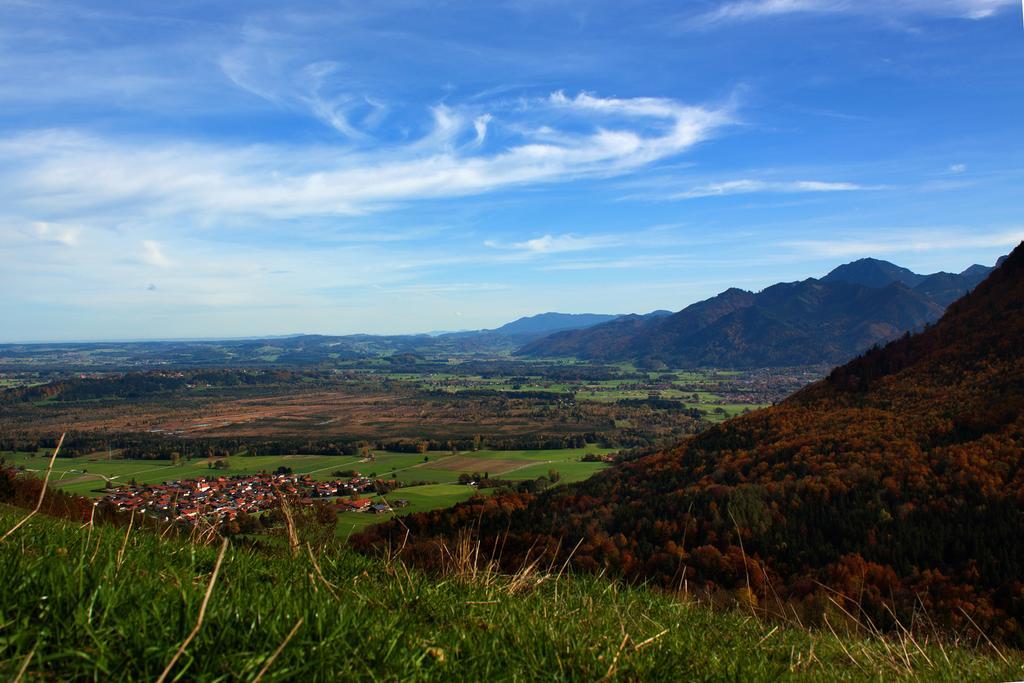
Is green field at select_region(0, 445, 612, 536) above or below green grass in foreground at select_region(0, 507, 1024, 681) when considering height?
below

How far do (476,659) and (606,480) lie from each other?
31674 millimetres

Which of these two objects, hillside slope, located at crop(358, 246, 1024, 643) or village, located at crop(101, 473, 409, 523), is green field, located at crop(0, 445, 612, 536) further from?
hillside slope, located at crop(358, 246, 1024, 643)

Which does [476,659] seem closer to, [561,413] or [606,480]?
[606,480]

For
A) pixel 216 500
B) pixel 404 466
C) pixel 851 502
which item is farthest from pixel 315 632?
pixel 404 466

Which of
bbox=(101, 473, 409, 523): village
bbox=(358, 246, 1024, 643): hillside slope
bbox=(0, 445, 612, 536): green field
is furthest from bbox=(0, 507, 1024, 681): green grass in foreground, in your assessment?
bbox=(0, 445, 612, 536): green field

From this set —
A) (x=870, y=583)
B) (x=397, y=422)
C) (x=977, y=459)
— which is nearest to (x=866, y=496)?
(x=977, y=459)

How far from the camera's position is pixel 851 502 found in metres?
21.9

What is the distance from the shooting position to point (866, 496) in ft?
73.1

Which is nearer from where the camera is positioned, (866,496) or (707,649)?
(707,649)

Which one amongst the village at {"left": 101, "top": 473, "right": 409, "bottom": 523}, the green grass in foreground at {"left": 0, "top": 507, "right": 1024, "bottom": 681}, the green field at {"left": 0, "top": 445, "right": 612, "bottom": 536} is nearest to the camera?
the green grass in foreground at {"left": 0, "top": 507, "right": 1024, "bottom": 681}

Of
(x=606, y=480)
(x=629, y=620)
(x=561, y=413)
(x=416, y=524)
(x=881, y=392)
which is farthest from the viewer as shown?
(x=561, y=413)

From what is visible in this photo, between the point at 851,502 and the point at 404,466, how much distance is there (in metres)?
38.4

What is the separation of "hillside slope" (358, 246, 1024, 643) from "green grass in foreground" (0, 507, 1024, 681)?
2.58 meters

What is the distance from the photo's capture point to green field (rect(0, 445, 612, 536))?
37.9 meters
